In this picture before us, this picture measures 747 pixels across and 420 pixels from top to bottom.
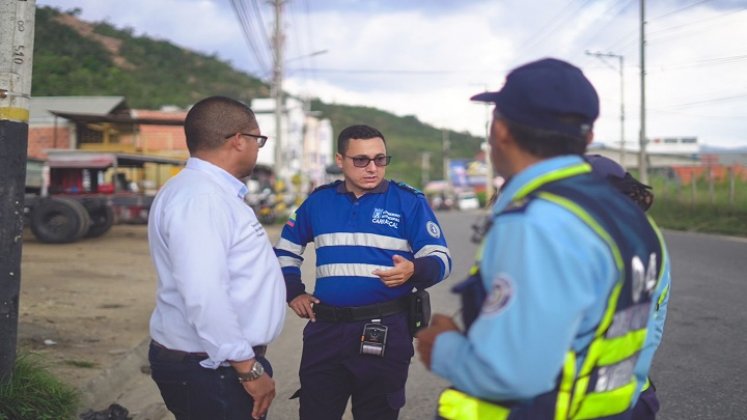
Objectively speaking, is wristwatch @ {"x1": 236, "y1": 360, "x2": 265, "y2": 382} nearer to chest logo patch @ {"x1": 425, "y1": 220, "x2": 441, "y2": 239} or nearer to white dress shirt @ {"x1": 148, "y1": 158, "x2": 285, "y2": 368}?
white dress shirt @ {"x1": 148, "y1": 158, "x2": 285, "y2": 368}

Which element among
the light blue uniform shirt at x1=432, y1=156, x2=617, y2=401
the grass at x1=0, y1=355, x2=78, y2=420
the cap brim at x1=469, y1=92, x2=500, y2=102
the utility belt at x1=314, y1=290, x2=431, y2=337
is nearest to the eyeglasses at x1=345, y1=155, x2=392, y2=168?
the utility belt at x1=314, y1=290, x2=431, y2=337

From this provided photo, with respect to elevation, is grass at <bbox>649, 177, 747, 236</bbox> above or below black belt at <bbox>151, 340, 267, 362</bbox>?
above

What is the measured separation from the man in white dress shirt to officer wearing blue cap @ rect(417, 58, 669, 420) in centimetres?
97

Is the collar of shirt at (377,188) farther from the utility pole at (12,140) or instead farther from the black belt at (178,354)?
the utility pole at (12,140)

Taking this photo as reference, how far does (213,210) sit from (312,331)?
113 cm

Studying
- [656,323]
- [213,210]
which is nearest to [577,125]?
[656,323]

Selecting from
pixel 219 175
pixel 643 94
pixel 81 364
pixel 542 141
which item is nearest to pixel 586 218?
pixel 542 141

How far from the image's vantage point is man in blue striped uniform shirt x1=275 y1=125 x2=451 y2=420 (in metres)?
3.45

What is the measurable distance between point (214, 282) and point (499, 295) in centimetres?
124

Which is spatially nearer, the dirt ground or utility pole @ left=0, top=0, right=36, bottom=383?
utility pole @ left=0, top=0, right=36, bottom=383

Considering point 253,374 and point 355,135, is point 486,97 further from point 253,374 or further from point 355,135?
point 355,135

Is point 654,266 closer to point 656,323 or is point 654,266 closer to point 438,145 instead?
point 656,323

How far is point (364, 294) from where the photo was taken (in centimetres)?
347

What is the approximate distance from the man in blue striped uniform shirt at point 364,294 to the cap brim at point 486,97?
1.35 meters
